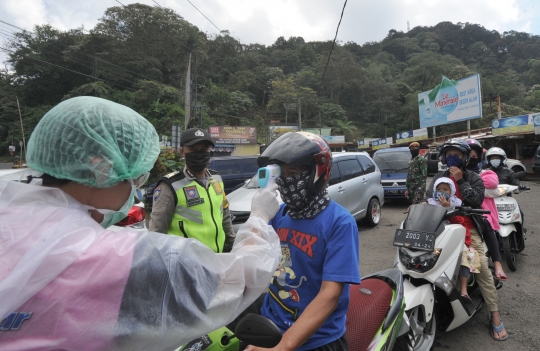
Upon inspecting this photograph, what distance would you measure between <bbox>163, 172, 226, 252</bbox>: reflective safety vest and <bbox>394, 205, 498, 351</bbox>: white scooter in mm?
1549

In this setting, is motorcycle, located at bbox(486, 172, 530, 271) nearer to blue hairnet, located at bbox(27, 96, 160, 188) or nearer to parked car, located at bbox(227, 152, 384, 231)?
parked car, located at bbox(227, 152, 384, 231)

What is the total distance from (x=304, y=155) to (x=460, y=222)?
260 centimetres

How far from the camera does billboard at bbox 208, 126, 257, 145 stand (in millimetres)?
34344

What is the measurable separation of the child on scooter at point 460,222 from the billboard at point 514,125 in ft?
54.7

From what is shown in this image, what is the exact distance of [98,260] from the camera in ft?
2.50

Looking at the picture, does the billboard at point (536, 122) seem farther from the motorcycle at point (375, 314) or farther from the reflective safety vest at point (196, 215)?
the reflective safety vest at point (196, 215)

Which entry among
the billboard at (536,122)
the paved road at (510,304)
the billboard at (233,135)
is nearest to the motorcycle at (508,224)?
the paved road at (510,304)

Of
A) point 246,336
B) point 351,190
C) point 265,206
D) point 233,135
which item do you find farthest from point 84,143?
point 233,135

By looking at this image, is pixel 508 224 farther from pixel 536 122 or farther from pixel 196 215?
pixel 536 122

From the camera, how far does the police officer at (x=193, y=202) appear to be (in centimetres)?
255

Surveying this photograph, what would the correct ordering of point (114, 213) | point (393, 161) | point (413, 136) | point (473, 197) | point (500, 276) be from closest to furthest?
point (114, 213) → point (500, 276) → point (473, 197) → point (393, 161) → point (413, 136)

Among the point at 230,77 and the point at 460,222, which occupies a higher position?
the point at 230,77

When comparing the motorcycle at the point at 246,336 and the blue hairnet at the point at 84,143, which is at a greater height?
the blue hairnet at the point at 84,143

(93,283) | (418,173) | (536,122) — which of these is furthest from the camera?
(536,122)
